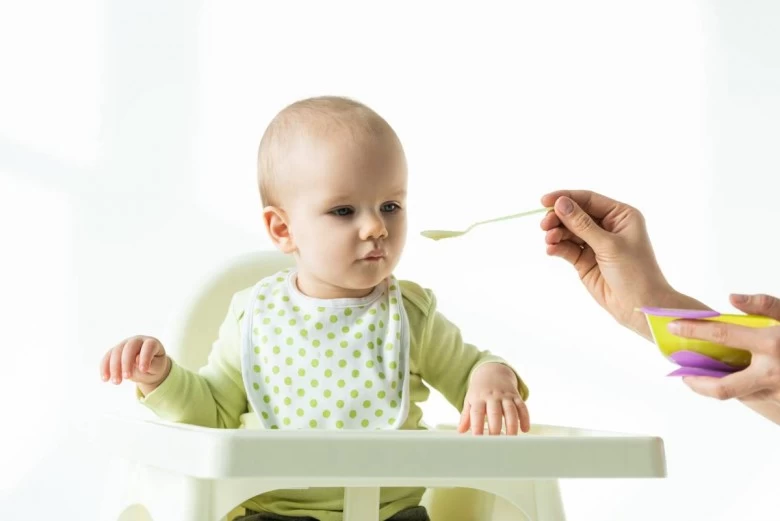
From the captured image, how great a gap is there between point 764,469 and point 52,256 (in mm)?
1615

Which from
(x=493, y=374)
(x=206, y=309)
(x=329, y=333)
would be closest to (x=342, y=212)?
(x=329, y=333)

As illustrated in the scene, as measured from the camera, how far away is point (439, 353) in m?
1.28

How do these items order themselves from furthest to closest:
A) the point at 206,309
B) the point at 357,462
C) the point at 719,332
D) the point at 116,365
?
1. the point at 206,309
2. the point at 116,365
3. the point at 719,332
4. the point at 357,462

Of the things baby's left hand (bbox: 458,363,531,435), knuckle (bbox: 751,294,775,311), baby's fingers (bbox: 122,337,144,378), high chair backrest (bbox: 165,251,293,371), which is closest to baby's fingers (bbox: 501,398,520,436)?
baby's left hand (bbox: 458,363,531,435)

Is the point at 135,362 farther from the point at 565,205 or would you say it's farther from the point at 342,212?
the point at 565,205

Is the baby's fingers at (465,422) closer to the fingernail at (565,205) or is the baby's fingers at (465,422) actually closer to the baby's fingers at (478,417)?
the baby's fingers at (478,417)

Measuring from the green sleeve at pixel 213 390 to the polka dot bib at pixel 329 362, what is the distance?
0.04m

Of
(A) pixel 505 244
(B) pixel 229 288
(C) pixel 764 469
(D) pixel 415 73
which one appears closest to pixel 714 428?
(C) pixel 764 469

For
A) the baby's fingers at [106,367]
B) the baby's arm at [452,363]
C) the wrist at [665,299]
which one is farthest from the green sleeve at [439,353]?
the baby's fingers at [106,367]

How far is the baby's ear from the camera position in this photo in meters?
1.26

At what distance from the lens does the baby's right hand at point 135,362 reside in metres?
1.13

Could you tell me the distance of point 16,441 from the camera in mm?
2332

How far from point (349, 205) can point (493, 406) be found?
290 millimetres

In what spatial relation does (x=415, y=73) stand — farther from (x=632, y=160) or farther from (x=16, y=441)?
(x=16, y=441)
